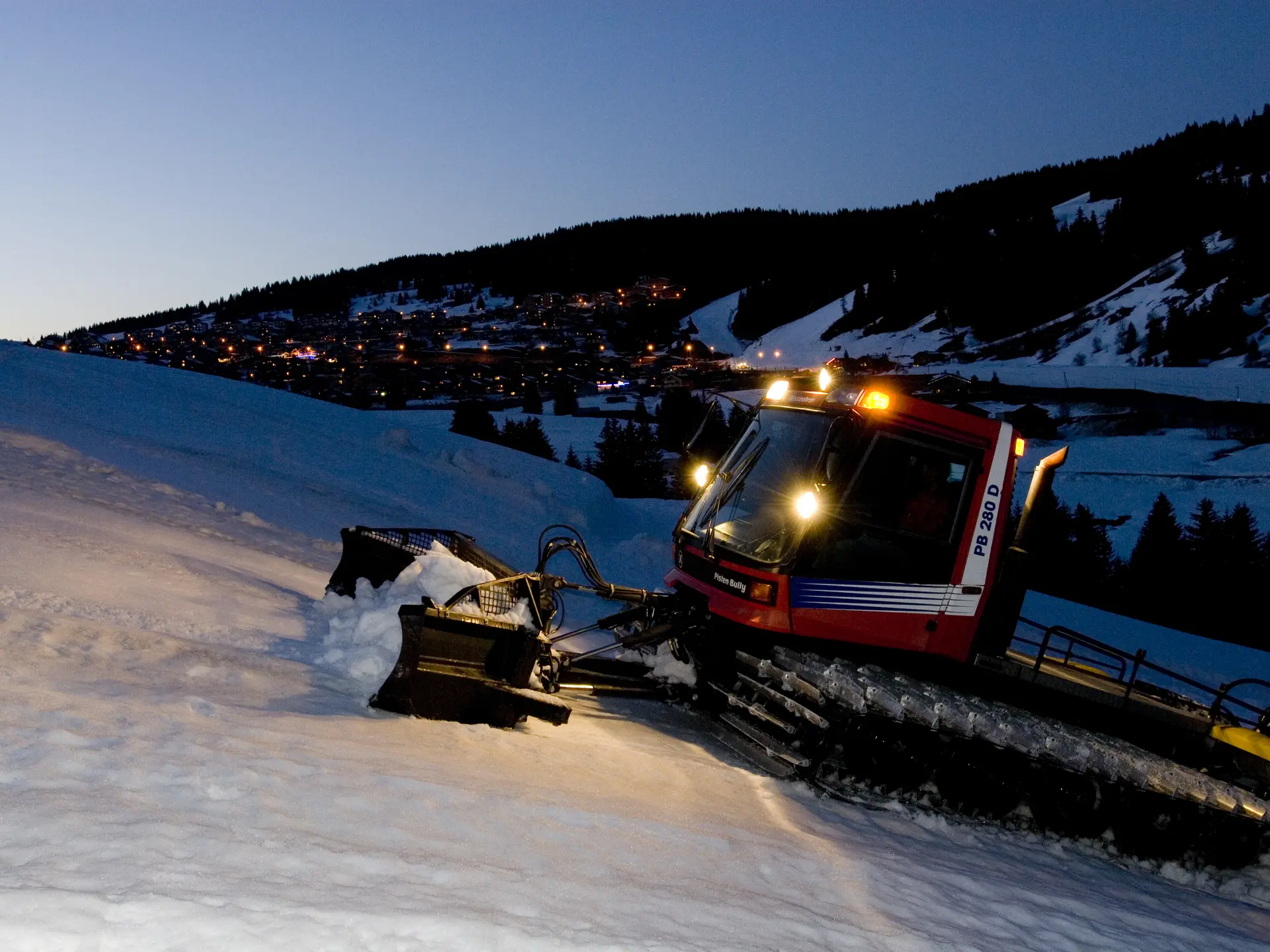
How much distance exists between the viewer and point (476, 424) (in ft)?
141

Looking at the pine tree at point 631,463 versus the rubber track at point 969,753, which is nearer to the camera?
the rubber track at point 969,753

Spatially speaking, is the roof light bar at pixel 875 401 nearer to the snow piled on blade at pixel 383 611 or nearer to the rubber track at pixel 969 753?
the rubber track at pixel 969 753

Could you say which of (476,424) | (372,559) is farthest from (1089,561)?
(372,559)

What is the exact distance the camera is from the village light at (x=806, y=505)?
6.93 meters

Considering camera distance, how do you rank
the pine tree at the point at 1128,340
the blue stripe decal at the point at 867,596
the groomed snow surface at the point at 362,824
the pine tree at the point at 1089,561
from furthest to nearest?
the pine tree at the point at 1128,340
the pine tree at the point at 1089,561
the blue stripe decal at the point at 867,596
the groomed snow surface at the point at 362,824

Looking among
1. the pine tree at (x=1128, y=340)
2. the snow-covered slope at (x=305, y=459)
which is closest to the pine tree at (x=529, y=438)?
the snow-covered slope at (x=305, y=459)

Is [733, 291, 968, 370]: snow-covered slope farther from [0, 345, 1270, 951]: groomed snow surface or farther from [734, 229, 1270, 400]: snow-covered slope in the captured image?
[0, 345, 1270, 951]: groomed snow surface

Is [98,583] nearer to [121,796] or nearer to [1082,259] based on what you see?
[121,796]

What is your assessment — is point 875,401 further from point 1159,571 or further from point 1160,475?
point 1160,475

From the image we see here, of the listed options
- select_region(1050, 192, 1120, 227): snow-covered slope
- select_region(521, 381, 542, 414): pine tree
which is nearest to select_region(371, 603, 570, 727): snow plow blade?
select_region(521, 381, 542, 414): pine tree

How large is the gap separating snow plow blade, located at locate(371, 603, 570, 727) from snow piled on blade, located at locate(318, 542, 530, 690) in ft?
0.83

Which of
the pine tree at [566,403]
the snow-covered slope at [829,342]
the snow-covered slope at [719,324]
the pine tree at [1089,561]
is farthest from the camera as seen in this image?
the snow-covered slope at [719,324]

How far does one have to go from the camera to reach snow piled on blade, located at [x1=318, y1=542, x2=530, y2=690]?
619 centimetres

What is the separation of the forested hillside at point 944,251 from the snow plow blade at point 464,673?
68.8 metres
